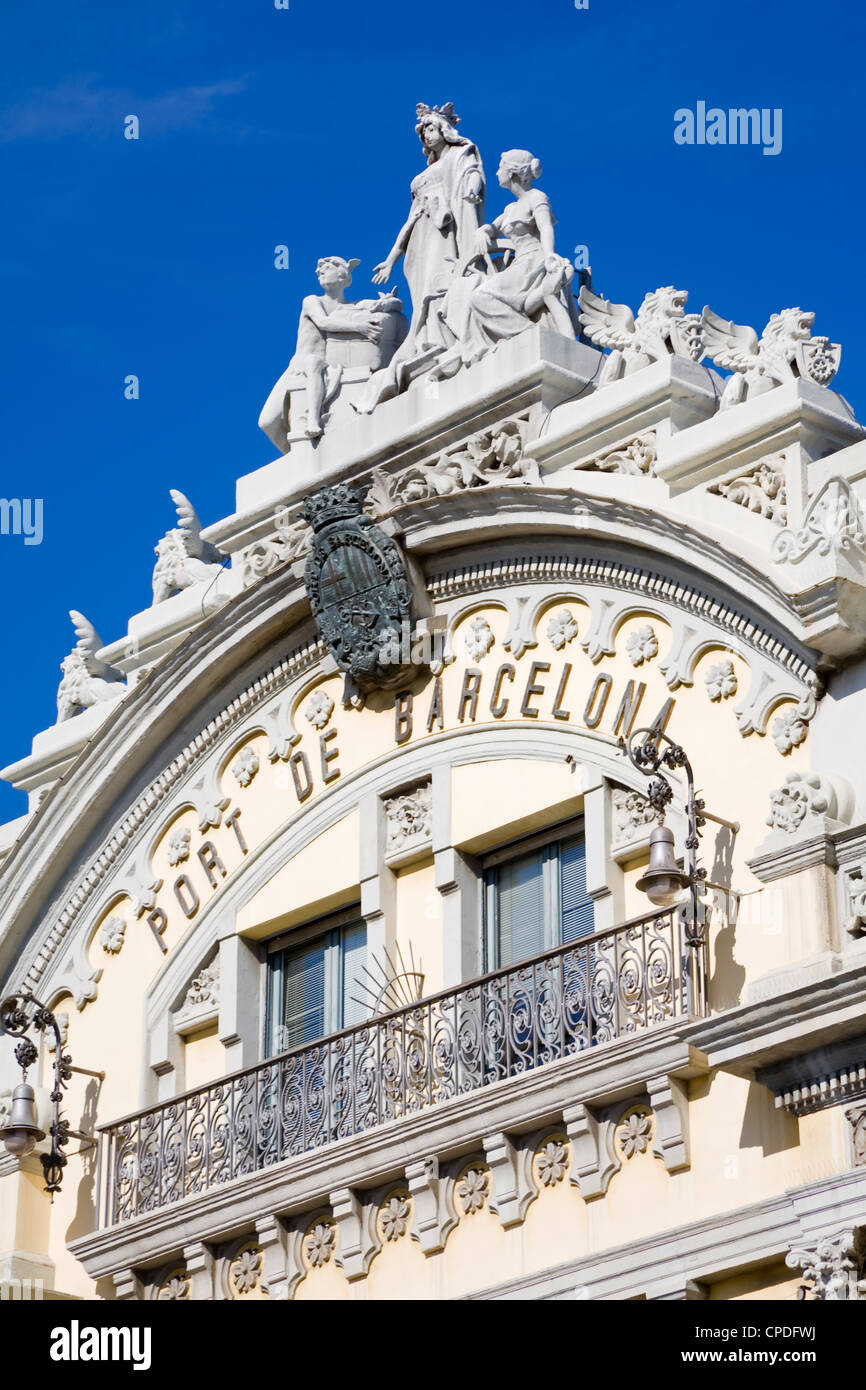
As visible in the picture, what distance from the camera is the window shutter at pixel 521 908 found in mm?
21172

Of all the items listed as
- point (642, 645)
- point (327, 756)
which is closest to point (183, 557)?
point (327, 756)

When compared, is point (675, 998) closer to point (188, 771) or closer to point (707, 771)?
point (707, 771)

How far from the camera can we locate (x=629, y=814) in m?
20.6

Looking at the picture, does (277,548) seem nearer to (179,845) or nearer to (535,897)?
(179,845)

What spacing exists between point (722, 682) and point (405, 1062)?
9.62ft

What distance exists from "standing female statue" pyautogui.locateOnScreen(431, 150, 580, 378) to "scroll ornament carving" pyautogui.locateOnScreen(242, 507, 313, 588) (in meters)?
1.39

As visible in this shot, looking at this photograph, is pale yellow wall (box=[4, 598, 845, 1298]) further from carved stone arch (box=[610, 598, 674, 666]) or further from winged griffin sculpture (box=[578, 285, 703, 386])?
winged griffin sculpture (box=[578, 285, 703, 386])

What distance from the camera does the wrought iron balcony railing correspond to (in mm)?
19703

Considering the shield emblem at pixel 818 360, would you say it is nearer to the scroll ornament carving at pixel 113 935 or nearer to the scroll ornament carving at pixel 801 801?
the scroll ornament carving at pixel 801 801

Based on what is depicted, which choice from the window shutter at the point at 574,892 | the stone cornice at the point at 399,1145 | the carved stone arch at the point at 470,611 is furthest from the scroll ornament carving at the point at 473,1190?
the carved stone arch at the point at 470,611

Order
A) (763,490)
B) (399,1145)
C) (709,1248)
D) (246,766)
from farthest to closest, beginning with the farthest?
(246,766), (399,1145), (763,490), (709,1248)

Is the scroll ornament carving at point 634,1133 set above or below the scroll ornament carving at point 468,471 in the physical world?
below

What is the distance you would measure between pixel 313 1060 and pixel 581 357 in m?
4.68

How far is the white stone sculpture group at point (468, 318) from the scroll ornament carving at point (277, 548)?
2.19ft
